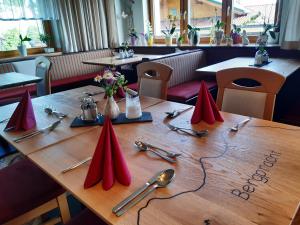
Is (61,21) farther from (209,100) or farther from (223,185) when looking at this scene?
(223,185)

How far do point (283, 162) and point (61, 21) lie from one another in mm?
4082

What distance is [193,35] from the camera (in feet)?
12.3

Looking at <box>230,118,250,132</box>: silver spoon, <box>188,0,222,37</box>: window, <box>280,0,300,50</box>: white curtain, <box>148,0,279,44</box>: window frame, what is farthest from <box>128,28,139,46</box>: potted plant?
<box>230,118,250,132</box>: silver spoon

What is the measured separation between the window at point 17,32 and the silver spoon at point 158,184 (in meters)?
3.99

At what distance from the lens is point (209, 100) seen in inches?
48.5

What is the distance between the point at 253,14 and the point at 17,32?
3.57m

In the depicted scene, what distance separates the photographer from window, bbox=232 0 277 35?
319 centimetres

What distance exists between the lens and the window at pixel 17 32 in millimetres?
3811

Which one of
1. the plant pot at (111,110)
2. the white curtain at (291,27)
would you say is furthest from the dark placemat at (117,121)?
the white curtain at (291,27)

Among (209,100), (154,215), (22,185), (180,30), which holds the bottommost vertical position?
(22,185)

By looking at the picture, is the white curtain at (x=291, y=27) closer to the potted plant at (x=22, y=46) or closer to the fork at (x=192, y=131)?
the fork at (x=192, y=131)

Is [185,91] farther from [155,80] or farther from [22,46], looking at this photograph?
[22,46]

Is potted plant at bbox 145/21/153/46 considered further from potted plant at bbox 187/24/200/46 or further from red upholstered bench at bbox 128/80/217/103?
red upholstered bench at bbox 128/80/217/103

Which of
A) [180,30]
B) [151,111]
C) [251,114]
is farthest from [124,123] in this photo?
[180,30]
